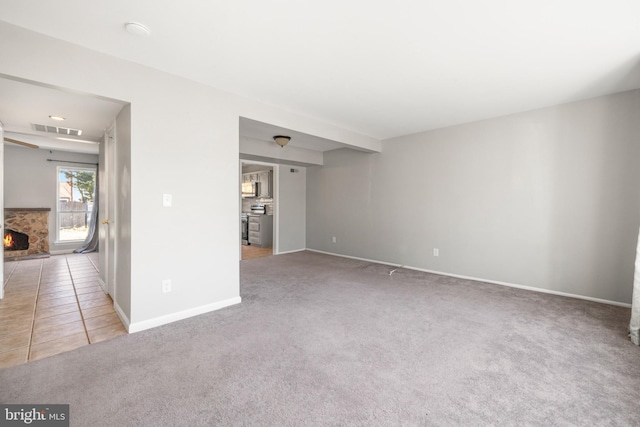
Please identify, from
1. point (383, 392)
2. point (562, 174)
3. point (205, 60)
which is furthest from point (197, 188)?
point (562, 174)

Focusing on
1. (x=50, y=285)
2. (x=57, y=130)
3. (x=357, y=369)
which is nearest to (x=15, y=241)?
(x=50, y=285)

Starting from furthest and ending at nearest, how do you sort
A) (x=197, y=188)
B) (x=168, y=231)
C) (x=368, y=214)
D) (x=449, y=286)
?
(x=368, y=214) → (x=449, y=286) → (x=197, y=188) → (x=168, y=231)

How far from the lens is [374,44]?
2227 mm

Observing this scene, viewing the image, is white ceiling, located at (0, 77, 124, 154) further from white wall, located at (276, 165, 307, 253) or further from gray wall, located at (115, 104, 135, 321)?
white wall, located at (276, 165, 307, 253)

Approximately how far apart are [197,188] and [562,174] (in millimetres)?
4320

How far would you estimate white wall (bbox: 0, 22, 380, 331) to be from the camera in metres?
2.23

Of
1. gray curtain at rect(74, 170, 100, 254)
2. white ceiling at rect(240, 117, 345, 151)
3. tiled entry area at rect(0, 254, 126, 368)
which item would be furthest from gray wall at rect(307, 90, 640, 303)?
gray curtain at rect(74, 170, 100, 254)

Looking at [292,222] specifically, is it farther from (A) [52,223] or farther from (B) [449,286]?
(A) [52,223]

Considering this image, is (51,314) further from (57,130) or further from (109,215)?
(57,130)

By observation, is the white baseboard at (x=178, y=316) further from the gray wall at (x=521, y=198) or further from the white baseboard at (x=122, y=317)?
the gray wall at (x=521, y=198)

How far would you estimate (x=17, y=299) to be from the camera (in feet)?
11.0

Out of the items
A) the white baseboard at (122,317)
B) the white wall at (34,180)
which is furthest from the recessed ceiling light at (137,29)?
the white wall at (34,180)

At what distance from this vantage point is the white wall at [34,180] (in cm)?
571

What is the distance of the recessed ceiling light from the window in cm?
604
